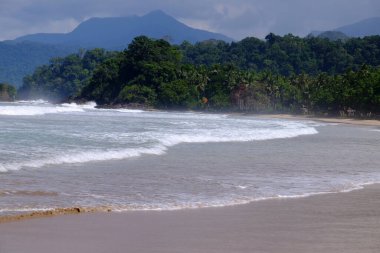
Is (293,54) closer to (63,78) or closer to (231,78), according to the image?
(231,78)

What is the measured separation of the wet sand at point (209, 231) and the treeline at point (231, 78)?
51714 mm

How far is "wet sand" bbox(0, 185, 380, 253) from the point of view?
6191 millimetres

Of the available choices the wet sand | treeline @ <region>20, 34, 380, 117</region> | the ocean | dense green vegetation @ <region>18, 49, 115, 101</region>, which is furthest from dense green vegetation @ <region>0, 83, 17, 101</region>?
the wet sand

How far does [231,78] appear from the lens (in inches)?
3307

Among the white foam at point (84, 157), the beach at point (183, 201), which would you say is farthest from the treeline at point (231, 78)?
the beach at point (183, 201)

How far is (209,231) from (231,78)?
77549 millimetres

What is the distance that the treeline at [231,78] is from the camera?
2571 inches

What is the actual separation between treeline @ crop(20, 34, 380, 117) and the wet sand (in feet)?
170

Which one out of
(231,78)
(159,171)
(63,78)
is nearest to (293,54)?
(231,78)

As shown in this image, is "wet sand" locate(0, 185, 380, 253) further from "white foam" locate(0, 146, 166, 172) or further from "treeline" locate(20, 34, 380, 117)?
"treeline" locate(20, 34, 380, 117)

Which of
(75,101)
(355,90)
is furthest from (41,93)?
(355,90)

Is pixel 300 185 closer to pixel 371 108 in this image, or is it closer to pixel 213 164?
pixel 213 164

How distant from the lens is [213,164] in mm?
14430

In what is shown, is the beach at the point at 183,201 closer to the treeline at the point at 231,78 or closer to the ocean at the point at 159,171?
the ocean at the point at 159,171
